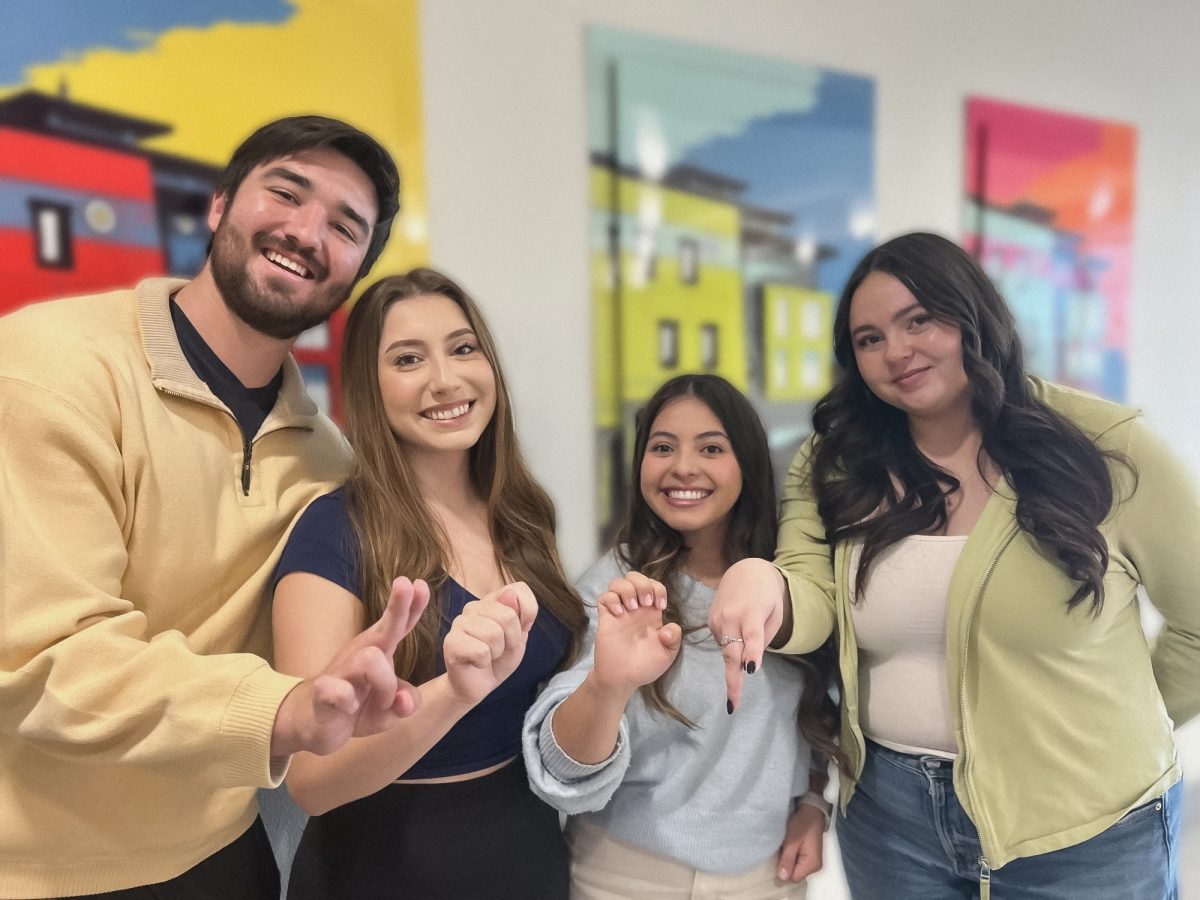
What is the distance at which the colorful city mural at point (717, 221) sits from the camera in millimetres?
2068

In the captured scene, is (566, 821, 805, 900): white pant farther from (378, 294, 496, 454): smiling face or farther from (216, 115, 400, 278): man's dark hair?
(216, 115, 400, 278): man's dark hair

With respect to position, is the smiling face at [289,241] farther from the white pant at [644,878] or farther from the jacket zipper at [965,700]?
the jacket zipper at [965,700]

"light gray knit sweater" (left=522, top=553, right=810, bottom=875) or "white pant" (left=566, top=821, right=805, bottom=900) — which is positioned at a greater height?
"light gray knit sweater" (left=522, top=553, right=810, bottom=875)

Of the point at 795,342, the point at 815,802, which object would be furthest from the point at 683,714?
the point at 795,342

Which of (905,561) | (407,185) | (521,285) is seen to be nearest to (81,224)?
(407,185)

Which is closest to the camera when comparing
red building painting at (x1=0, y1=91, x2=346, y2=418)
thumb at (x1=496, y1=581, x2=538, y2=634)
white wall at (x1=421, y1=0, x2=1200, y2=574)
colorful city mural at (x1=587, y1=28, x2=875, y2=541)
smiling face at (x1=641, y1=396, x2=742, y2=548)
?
thumb at (x1=496, y1=581, x2=538, y2=634)

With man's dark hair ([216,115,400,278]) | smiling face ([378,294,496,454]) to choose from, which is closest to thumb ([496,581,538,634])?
smiling face ([378,294,496,454])

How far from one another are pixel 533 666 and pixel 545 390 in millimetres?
862

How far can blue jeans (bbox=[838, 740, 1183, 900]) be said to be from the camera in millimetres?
1248

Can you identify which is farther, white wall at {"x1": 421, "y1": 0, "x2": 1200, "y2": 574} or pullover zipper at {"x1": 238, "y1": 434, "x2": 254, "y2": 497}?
white wall at {"x1": 421, "y1": 0, "x2": 1200, "y2": 574}

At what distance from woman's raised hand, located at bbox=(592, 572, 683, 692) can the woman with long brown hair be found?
0.12m

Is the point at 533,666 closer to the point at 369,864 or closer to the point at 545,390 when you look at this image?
the point at 369,864

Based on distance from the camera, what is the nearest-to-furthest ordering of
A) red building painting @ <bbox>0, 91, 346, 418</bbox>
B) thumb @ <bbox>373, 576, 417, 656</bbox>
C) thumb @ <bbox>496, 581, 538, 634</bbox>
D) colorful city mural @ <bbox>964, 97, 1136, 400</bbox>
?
thumb @ <bbox>373, 576, 417, 656</bbox> → thumb @ <bbox>496, 581, 538, 634</bbox> → red building painting @ <bbox>0, 91, 346, 418</bbox> → colorful city mural @ <bbox>964, 97, 1136, 400</bbox>

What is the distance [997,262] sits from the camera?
2.70 m
